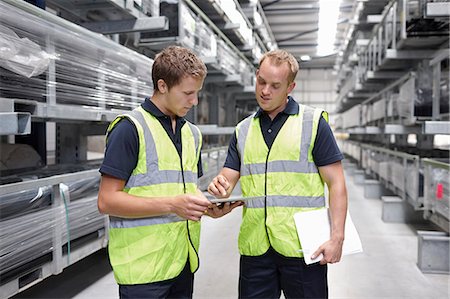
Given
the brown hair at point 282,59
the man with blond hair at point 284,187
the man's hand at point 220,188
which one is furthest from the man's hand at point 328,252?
the brown hair at point 282,59

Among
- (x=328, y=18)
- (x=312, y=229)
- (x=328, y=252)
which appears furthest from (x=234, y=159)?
(x=328, y=18)

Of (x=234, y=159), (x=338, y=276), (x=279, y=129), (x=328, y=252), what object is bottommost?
(x=338, y=276)

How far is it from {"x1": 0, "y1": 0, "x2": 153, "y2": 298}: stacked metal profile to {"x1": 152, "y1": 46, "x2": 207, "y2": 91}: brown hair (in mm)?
793

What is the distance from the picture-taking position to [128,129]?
1.34 metres

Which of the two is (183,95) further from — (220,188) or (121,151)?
(220,188)

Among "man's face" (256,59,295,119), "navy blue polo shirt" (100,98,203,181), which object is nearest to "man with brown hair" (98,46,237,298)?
"navy blue polo shirt" (100,98,203,181)

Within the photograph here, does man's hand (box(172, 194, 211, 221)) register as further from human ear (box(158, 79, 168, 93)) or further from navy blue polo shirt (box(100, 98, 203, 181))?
human ear (box(158, 79, 168, 93))

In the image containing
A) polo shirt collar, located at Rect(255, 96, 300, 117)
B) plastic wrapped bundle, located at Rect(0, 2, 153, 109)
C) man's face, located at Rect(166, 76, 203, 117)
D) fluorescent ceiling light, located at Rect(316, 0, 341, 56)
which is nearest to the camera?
man's face, located at Rect(166, 76, 203, 117)

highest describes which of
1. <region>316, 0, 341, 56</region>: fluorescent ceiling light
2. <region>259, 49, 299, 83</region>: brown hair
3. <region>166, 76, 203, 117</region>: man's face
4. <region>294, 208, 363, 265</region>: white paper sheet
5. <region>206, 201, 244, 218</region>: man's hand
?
<region>316, 0, 341, 56</region>: fluorescent ceiling light

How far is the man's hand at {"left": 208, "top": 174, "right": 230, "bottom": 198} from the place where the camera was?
162 centimetres

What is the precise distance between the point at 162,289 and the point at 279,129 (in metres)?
0.79

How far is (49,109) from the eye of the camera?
2.08 metres

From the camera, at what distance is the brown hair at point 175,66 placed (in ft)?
4.50

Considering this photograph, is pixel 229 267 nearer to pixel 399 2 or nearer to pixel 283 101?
pixel 283 101
